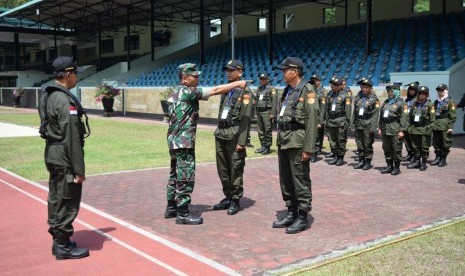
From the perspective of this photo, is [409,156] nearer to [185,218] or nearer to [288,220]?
[288,220]

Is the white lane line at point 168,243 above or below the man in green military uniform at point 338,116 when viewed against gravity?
below

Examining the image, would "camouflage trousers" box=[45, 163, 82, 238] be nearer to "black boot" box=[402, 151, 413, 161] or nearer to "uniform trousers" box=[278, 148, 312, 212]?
"uniform trousers" box=[278, 148, 312, 212]

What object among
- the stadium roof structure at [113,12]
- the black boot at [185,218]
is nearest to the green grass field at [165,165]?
the black boot at [185,218]

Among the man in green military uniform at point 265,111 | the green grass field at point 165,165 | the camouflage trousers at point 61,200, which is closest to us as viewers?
the green grass field at point 165,165

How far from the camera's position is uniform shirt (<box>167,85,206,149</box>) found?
18.5ft

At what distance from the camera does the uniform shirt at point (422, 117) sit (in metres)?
10.0

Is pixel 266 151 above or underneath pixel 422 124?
underneath

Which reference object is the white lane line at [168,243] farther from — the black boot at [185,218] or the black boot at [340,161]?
the black boot at [340,161]

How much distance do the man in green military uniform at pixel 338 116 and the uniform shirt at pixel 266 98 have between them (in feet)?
6.50

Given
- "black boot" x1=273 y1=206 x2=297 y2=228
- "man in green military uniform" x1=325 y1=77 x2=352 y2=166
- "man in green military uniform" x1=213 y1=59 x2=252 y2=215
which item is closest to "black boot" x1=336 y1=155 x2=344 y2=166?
"man in green military uniform" x1=325 y1=77 x2=352 y2=166

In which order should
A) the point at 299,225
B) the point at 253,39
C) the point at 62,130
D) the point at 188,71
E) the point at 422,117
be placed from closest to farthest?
1. the point at 62,130
2. the point at 299,225
3. the point at 188,71
4. the point at 422,117
5. the point at 253,39

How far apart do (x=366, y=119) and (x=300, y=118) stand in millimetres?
4817

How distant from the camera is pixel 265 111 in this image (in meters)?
12.4

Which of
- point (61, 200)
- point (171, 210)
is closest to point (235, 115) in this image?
point (171, 210)
